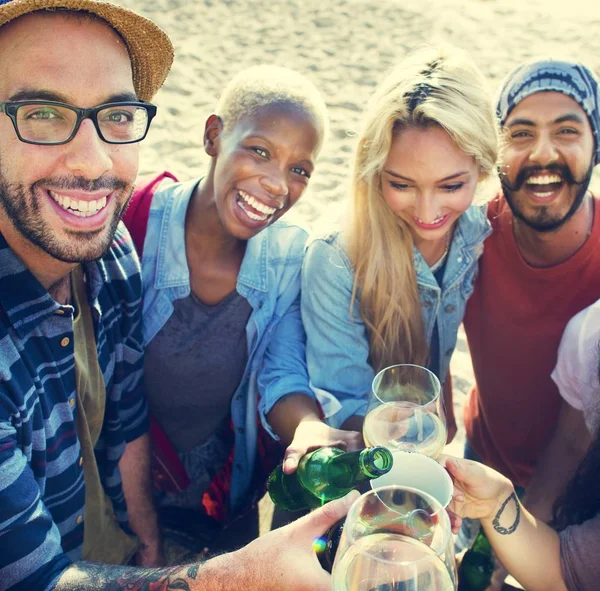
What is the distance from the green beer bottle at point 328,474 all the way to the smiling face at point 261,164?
3.32ft

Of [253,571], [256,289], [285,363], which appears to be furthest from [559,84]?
[253,571]

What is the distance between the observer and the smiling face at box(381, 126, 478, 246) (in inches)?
98.0

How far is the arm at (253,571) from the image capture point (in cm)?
168

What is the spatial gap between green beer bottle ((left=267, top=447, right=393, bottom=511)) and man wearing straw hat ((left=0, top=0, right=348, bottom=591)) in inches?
6.1

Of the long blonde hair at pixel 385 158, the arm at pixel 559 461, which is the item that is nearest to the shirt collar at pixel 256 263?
the long blonde hair at pixel 385 158

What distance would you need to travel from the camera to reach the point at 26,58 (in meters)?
1.88

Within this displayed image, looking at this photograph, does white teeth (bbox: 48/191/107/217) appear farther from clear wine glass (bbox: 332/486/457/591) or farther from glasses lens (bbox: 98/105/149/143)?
clear wine glass (bbox: 332/486/457/591)

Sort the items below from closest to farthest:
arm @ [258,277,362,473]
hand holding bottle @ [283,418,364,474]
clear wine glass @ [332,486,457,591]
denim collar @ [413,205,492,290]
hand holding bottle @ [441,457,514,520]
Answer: clear wine glass @ [332,486,457,591] → hand holding bottle @ [441,457,514,520] → hand holding bottle @ [283,418,364,474] → arm @ [258,277,362,473] → denim collar @ [413,205,492,290]

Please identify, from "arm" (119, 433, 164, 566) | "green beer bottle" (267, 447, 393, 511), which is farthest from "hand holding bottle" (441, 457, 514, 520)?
"arm" (119, 433, 164, 566)

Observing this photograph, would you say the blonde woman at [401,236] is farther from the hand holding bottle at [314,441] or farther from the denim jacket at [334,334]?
the hand holding bottle at [314,441]

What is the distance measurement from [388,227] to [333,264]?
30cm

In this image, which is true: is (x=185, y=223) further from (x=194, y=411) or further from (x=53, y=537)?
(x=53, y=537)

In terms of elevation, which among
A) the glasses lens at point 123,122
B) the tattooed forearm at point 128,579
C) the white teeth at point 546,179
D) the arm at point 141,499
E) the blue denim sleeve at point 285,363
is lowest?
the arm at point 141,499

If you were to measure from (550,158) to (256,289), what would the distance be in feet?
4.55
